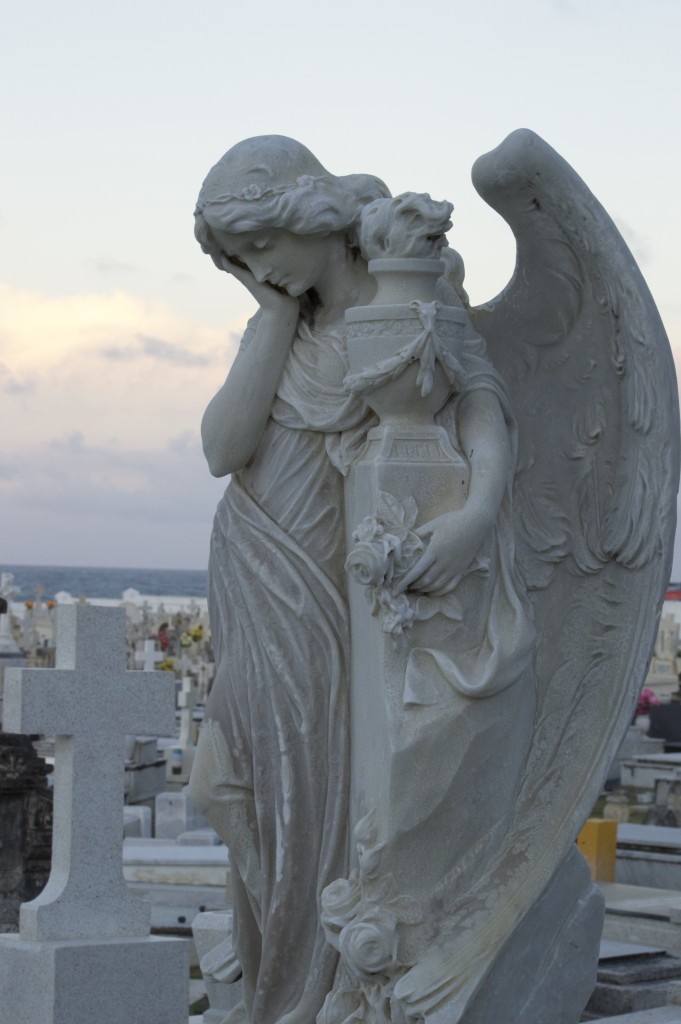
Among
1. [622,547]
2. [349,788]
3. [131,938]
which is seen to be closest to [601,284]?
[622,547]

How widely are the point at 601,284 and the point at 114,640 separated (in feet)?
8.91

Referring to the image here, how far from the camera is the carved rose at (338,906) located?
3980 millimetres

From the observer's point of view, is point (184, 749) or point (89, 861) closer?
point (89, 861)

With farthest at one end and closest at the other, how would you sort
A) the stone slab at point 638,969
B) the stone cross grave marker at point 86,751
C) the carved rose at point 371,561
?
→ 1. the stone slab at point 638,969
2. the stone cross grave marker at point 86,751
3. the carved rose at point 371,561

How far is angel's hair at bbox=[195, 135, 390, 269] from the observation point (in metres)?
4.09

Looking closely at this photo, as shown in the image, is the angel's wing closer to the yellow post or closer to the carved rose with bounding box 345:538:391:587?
the carved rose with bounding box 345:538:391:587

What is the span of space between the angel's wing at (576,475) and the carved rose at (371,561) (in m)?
0.65

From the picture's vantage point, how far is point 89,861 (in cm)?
617

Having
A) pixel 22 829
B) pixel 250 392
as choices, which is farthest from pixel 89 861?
pixel 22 829

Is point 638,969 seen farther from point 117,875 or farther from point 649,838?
point 649,838

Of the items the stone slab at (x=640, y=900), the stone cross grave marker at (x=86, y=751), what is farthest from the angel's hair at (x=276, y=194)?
the stone slab at (x=640, y=900)

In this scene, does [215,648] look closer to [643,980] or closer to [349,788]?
[349,788]

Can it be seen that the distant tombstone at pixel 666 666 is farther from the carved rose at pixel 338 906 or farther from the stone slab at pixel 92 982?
the carved rose at pixel 338 906

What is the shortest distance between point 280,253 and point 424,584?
877 millimetres
